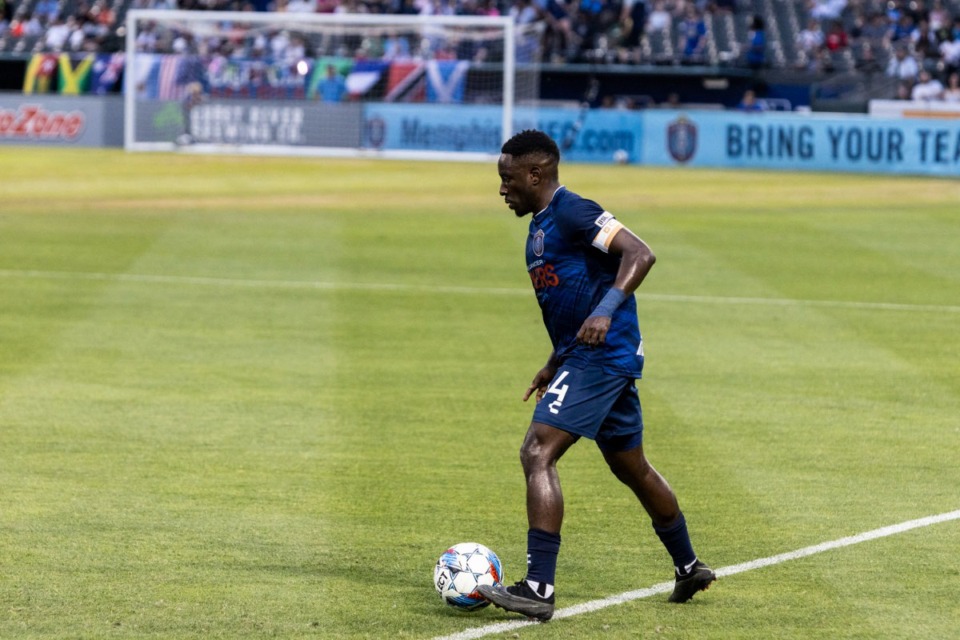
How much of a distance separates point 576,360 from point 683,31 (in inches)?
1556

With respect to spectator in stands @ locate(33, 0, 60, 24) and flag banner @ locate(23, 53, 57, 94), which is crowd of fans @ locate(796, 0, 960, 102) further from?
spectator in stands @ locate(33, 0, 60, 24)

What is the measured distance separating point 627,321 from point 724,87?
38358 millimetres

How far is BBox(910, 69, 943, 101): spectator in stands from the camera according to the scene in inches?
1580

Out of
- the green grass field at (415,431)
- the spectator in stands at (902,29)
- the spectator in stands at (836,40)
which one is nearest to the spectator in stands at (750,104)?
the spectator in stands at (836,40)

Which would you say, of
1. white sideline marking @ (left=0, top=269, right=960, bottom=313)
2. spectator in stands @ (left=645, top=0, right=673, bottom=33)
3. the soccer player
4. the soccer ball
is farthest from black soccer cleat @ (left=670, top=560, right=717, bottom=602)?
spectator in stands @ (left=645, top=0, right=673, bottom=33)

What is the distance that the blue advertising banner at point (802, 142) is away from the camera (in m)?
35.2

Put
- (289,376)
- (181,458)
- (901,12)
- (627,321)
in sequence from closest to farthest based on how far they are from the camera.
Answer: (627,321), (181,458), (289,376), (901,12)

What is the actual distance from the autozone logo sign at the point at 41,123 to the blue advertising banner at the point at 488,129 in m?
9.19

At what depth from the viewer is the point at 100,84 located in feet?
145

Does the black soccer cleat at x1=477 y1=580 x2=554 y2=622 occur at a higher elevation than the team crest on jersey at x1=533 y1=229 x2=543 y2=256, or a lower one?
lower

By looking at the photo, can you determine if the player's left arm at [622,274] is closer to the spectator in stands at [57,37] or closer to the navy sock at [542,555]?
the navy sock at [542,555]

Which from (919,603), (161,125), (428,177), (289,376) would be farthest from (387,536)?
(161,125)

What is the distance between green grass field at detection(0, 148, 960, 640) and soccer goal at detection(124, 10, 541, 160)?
16.3 m

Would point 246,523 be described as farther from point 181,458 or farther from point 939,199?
point 939,199
